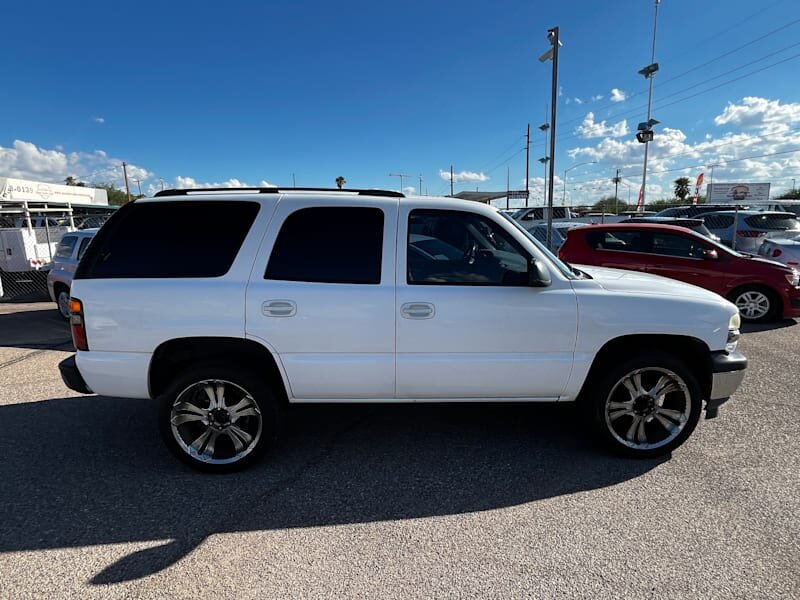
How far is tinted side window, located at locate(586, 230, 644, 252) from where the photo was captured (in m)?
7.86

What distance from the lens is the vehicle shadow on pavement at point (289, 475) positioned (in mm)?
2693

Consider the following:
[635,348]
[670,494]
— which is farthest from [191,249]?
[670,494]

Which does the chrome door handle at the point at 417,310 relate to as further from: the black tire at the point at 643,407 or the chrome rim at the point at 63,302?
the chrome rim at the point at 63,302

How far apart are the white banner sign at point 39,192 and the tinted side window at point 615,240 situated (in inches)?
1249

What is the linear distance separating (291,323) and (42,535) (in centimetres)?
180

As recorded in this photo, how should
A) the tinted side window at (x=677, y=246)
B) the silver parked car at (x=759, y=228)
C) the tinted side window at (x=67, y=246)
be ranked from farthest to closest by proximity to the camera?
the silver parked car at (x=759, y=228)
the tinted side window at (x=67, y=246)
the tinted side window at (x=677, y=246)

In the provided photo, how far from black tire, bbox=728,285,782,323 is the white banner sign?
3385 cm

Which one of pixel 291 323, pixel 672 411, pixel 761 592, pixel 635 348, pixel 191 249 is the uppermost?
pixel 191 249

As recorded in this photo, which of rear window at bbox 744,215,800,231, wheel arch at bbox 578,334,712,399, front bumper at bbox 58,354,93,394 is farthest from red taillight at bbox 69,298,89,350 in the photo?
rear window at bbox 744,215,800,231

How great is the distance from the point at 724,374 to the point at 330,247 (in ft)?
9.42

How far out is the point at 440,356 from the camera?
3107 mm

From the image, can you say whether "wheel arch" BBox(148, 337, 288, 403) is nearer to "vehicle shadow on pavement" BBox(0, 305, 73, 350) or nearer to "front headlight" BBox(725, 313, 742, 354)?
"front headlight" BBox(725, 313, 742, 354)

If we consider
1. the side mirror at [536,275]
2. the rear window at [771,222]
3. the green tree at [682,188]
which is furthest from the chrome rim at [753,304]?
the green tree at [682,188]

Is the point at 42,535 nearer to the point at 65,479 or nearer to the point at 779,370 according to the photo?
the point at 65,479
